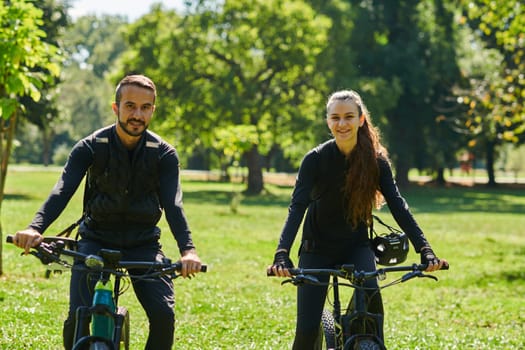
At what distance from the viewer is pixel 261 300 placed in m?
11.5

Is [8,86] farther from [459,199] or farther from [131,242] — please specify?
[459,199]

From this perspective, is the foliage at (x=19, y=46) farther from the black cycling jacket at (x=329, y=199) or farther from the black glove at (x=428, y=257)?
the black glove at (x=428, y=257)

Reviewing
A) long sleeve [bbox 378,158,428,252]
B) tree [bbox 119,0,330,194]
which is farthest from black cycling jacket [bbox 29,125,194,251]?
tree [bbox 119,0,330,194]

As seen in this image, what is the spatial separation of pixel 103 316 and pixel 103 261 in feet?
0.93

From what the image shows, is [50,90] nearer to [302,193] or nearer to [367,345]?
[302,193]

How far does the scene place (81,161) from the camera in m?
4.72

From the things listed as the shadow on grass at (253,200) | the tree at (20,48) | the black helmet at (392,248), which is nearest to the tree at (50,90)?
the shadow on grass at (253,200)

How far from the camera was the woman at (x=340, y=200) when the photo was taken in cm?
500

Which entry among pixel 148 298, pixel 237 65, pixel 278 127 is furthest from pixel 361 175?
pixel 237 65

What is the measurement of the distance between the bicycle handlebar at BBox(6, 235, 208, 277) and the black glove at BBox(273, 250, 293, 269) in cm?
52

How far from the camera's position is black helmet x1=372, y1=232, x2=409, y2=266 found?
5.05 metres

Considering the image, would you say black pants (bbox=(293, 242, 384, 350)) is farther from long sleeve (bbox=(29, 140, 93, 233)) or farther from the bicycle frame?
long sleeve (bbox=(29, 140, 93, 233))

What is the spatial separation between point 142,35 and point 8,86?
125 ft

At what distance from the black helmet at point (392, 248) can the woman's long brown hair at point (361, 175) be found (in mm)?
163
